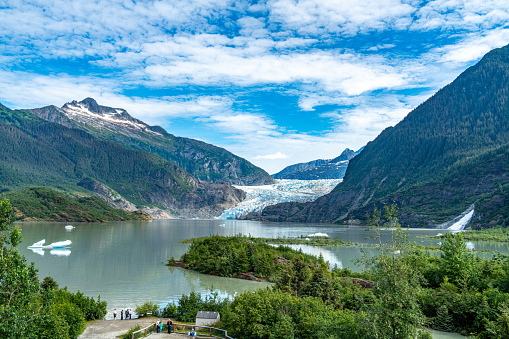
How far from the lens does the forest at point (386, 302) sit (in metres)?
14.1

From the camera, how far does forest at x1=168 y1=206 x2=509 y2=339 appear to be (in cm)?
1405

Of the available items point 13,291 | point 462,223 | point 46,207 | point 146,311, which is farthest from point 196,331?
point 46,207

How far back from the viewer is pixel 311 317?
72.7ft

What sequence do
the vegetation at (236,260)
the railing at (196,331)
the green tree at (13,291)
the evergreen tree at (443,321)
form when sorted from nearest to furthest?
1. the green tree at (13,291)
2. the railing at (196,331)
3. the evergreen tree at (443,321)
4. the vegetation at (236,260)

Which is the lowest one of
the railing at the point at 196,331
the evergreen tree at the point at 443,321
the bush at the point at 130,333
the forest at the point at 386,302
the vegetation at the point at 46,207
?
the evergreen tree at the point at 443,321

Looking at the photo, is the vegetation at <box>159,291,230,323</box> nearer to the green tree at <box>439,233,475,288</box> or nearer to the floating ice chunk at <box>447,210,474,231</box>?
the green tree at <box>439,233,475,288</box>

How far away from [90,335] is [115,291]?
19.1 m

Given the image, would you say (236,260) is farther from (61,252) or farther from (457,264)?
(61,252)

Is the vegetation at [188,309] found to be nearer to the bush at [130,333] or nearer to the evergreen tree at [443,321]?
the bush at [130,333]

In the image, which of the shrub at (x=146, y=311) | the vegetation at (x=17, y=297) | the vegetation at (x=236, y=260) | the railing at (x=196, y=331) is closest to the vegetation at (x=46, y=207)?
the vegetation at (x=236, y=260)

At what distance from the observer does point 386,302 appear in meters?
13.9

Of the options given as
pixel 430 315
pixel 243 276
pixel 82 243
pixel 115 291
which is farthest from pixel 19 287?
pixel 82 243

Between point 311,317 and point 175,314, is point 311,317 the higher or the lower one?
the higher one

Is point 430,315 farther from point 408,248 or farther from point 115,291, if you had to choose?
point 115,291
